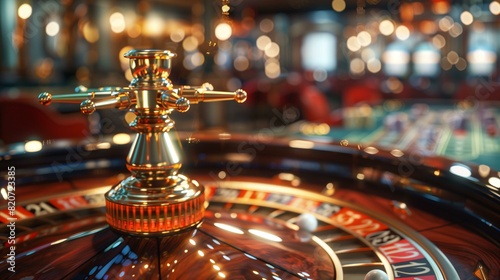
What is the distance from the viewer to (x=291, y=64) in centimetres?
2347

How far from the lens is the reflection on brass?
645 millimetres

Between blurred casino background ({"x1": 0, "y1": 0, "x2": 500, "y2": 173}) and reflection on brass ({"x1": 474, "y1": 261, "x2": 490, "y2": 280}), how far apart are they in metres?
0.32

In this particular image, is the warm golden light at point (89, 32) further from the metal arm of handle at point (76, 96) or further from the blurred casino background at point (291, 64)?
the metal arm of handle at point (76, 96)

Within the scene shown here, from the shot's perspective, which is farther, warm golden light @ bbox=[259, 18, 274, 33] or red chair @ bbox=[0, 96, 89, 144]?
warm golden light @ bbox=[259, 18, 274, 33]

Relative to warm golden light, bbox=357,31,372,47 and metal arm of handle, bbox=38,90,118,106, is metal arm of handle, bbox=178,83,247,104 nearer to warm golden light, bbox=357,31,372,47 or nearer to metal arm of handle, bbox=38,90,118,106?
metal arm of handle, bbox=38,90,118,106

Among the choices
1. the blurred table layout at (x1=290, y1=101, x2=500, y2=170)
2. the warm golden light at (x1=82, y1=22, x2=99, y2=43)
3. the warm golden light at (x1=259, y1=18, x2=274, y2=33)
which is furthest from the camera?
the warm golden light at (x1=259, y1=18, x2=274, y2=33)

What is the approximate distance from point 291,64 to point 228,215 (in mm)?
22949

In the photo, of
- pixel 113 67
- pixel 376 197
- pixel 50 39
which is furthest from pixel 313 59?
pixel 376 197

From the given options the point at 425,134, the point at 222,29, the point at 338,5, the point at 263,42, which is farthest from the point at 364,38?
the point at 222,29

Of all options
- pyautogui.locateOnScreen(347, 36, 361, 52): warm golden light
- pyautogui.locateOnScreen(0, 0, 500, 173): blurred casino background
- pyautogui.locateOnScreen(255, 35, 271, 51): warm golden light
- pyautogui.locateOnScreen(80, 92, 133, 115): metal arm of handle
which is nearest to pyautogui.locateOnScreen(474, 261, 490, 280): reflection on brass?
pyautogui.locateOnScreen(0, 0, 500, 173): blurred casino background

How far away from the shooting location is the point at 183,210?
72 centimetres

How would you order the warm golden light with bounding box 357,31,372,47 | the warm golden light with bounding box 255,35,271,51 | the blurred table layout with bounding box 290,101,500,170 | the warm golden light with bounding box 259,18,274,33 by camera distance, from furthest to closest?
the warm golden light with bounding box 255,35,271,51 < the warm golden light with bounding box 259,18,274,33 < the warm golden light with bounding box 357,31,372,47 < the blurred table layout with bounding box 290,101,500,170

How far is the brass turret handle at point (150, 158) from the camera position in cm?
70

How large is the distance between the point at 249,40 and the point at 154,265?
24.7 metres
